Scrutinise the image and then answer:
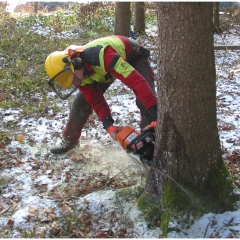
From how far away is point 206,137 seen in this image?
290 cm

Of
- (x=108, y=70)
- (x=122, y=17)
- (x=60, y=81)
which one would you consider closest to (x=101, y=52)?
(x=108, y=70)

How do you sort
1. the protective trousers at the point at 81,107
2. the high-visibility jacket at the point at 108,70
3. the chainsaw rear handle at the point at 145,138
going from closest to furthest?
the chainsaw rear handle at the point at 145,138, the high-visibility jacket at the point at 108,70, the protective trousers at the point at 81,107

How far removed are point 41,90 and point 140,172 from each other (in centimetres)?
391

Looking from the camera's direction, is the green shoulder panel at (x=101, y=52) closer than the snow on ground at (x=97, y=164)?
No

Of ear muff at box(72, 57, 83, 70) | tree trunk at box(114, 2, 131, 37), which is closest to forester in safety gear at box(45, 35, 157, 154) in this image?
ear muff at box(72, 57, 83, 70)

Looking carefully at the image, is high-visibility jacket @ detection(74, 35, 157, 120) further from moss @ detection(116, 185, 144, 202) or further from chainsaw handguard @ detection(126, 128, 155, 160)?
moss @ detection(116, 185, 144, 202)

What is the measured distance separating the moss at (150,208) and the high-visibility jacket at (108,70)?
96 centimetres

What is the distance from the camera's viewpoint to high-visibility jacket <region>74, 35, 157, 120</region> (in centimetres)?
358

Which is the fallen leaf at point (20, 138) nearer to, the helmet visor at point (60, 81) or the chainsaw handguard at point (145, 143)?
the helmet visor at point (60, 81)

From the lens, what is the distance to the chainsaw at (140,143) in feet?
11.2

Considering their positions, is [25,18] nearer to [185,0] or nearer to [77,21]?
[77,21]

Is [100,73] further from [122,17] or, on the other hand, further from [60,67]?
[122,17]

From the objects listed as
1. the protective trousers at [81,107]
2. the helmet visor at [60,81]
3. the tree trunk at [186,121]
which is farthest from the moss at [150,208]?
the protective trousers at [81,107]

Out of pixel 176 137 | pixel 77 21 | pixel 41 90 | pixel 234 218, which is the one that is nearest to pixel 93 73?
pixel 176 137
